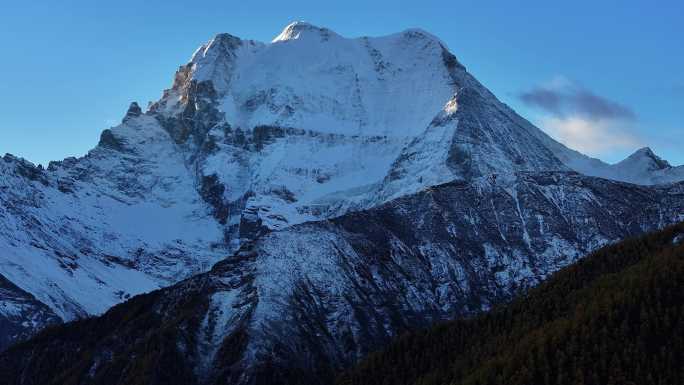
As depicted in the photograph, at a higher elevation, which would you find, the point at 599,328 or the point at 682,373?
the point at 599,328

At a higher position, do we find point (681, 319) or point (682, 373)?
point (681, 319)

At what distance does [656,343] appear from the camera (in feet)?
631

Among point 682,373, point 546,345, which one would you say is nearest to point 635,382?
point 682,373

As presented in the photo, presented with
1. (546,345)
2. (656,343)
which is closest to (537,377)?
(546,345)

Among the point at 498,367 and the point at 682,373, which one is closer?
the point at 682,373

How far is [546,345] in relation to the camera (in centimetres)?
19688

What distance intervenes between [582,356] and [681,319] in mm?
19704

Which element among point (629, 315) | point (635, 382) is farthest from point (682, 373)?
point (629, 315)

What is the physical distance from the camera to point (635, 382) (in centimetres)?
18150

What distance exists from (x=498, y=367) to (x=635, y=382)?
25659mm

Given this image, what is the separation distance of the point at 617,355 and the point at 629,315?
1315 centimetres

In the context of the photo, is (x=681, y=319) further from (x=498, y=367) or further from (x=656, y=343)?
(x=498, y=367)

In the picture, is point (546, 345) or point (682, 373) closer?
point (682, 373)

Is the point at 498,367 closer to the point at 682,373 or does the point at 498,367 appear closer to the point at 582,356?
the point at 582,356
